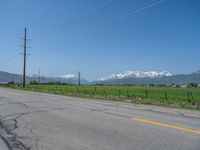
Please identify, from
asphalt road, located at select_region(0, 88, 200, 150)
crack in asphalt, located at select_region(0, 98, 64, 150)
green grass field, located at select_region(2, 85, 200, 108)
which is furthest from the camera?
green grass field, located at select_region(2, 85, 200, 108)

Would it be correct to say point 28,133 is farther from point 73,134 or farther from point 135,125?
point 135,125

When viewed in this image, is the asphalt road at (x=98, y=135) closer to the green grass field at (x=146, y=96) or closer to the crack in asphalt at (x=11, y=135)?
the crack in asphalt at (x=11, y=135)

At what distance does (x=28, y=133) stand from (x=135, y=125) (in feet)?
10.4

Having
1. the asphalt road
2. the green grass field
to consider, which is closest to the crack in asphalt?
the asphalt road

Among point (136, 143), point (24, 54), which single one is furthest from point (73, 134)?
point (24, 54)

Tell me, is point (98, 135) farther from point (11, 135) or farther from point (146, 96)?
point (146, 96)

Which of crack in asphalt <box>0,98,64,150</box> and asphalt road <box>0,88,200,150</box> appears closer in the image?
asphalt road <box>0,88,200,150</box>

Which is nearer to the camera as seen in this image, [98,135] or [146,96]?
[98,135]

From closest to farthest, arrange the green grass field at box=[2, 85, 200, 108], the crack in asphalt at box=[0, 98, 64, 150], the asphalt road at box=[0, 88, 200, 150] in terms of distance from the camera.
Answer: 1. the asphalt road at box=[0, 88, 200, 150]
2. the crack in asphalt at box=[0, 98, 64, 150]
3. the green grass field at box=[2, 85, 200, 108]

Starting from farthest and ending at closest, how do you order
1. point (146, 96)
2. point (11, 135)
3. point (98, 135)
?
1. point (146, 96)
2. point (11, 135)
3. point (98, 135)

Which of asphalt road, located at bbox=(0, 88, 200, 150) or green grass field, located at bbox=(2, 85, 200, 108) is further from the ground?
green grass field, located at bbox=(2, 85, 200, 108)

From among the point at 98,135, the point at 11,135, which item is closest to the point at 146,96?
the point at 98,135

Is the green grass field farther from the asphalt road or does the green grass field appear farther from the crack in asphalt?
the crack in asphalt

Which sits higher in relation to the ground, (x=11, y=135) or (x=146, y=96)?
(x=146, y=96)
